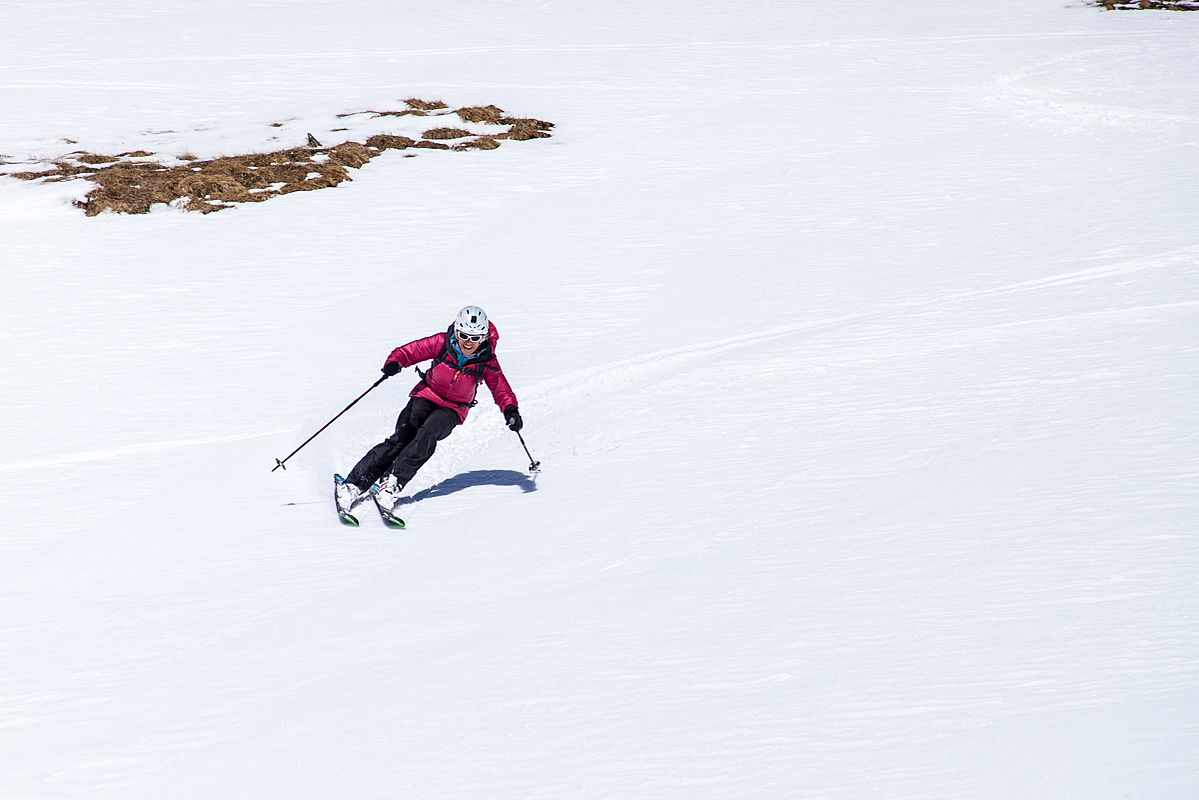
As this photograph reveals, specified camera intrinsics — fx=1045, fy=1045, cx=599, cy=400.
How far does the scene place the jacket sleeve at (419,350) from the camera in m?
8.22

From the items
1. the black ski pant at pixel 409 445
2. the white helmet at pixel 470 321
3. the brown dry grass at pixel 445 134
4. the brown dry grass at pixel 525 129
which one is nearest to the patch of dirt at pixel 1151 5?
the brown dry grass at pixel 525 129

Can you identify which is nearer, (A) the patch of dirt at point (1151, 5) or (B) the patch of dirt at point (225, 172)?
(B) the patch of dirt at point (225, 172)

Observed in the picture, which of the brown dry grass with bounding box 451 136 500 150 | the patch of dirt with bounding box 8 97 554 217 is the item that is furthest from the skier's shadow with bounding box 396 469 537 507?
the brown dry grass with bounding box 451 136 500 150

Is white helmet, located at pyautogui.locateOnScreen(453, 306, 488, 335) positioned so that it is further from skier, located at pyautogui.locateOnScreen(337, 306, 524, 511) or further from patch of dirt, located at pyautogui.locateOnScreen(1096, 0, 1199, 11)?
patch of dirt, located at pyautogui.locateOnScreen(1096, 0, 1199, 11)

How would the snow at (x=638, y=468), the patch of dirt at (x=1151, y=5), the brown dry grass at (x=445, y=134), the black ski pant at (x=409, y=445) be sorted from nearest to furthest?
the snow at (x=638, y=468) → the black ski pant at (x=409, y=445) → the brown dry grass at (x=445, y=134) → the patch of dirt at (x=1151, y=5)

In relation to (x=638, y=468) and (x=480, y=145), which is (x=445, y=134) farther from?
(x=638, y=468)

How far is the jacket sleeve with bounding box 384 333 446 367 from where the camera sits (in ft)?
27.0

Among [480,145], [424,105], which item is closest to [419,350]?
[480,145]

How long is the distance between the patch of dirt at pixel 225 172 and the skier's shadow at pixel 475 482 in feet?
30.9

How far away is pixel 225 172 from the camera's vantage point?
17.5 m

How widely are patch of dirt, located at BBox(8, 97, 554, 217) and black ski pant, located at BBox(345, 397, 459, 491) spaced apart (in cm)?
944

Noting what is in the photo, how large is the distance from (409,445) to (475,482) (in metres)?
0.71

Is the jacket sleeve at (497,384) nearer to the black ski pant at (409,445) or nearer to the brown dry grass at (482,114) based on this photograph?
the black ski pant at (409,445)

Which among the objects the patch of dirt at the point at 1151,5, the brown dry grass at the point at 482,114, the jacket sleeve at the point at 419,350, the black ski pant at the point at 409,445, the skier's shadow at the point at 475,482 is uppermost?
the patch of dirt at the point at 1151,5
